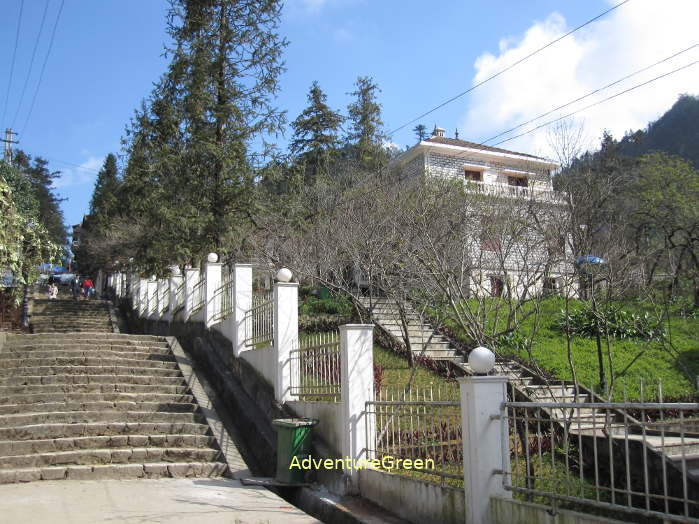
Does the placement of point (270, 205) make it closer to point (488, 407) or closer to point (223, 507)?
point (223, 507)

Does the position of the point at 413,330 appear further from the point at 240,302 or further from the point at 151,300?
the point at 151,300

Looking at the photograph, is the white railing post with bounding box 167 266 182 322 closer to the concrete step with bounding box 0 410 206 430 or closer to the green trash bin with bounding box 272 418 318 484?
the concrete step with bounding box 0 410 206 430

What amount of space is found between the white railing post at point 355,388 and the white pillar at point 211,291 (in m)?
6.52

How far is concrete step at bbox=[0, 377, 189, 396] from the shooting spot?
32.0 ft

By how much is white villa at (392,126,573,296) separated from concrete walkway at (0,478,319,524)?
5.79 metres

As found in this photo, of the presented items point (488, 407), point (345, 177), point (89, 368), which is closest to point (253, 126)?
point (345, 177)

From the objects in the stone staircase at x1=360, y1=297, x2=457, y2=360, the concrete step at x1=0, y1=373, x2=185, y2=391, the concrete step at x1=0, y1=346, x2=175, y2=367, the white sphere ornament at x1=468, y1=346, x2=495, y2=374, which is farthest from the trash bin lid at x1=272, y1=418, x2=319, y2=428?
the stone staircase at x1=360, y1=297, x2=457, y2=360

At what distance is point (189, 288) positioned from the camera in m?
14.9

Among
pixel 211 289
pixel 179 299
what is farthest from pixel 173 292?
pixel 211 289

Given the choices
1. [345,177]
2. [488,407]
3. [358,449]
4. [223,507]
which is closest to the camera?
[488,407]

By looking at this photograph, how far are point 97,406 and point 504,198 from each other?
1067cm

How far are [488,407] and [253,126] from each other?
49.5ft

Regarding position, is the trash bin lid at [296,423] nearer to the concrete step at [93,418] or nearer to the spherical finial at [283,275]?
the spherical finial at [283,275]

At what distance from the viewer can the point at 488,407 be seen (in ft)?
17.0
